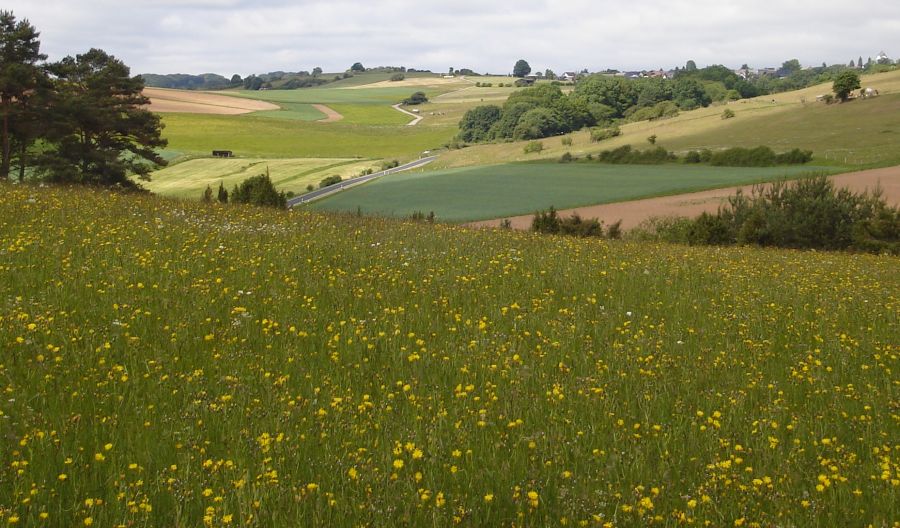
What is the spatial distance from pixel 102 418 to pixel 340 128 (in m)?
143

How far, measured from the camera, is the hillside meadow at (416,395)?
4.20 metres

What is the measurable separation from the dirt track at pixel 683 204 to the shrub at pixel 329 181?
111 feet

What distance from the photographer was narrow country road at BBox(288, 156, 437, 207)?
68125 millimetres

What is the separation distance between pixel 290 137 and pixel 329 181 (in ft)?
169

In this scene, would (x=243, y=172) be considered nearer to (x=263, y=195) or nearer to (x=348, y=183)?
(x=348, y=183)

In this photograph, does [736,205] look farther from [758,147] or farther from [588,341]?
[758,147]

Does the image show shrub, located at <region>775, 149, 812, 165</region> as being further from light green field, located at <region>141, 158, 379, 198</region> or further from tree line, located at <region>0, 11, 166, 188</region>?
tree line, located at <region>0, 11, 166, 188</region>

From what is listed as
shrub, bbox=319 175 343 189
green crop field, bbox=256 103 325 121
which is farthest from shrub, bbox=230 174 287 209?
green crop field, bbox=256 103 325 121

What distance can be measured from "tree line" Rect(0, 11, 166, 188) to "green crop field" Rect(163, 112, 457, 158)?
213ft

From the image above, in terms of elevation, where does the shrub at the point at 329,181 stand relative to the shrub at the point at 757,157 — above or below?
below

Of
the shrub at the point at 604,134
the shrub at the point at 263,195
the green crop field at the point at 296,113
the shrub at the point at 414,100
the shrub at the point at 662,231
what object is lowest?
the shrub at the point at 662,231

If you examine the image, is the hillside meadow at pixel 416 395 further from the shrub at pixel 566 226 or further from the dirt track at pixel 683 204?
the dirt track at pixel 683 204

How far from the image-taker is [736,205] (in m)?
33.3

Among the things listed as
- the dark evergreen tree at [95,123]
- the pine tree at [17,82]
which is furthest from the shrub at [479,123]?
the pine tree at [17,82]
